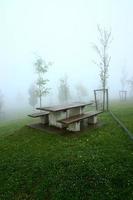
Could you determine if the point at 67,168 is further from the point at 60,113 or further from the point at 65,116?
the point at 65,116

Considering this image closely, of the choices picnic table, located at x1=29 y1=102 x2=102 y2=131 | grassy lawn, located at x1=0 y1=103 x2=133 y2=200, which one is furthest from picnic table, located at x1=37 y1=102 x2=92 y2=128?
grassy lawn, located at x1=0 y1=103 x2=133 y2=200

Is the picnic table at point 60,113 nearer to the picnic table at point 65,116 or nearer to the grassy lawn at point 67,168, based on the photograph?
the picnic table at point 65,116

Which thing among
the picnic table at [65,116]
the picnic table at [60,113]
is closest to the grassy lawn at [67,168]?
the picnic table at [65,116]

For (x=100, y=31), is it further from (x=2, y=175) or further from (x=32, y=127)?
(x=2, y=175)

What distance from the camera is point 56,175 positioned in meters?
5.14

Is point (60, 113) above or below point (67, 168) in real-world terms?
above

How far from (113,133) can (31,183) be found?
552 cm

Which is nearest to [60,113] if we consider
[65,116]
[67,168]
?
[65,116]

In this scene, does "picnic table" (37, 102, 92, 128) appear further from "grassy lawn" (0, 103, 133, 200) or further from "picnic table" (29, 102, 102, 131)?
"grassy lawn" (0, 103, 133, 200)

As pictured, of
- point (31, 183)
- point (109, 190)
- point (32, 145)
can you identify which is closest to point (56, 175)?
→ point (31, 183)

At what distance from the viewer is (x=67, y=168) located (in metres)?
5.43

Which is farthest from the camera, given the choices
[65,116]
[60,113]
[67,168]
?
[65,116]

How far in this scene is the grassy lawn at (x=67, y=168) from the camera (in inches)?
177

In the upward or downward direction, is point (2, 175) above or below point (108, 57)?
below
